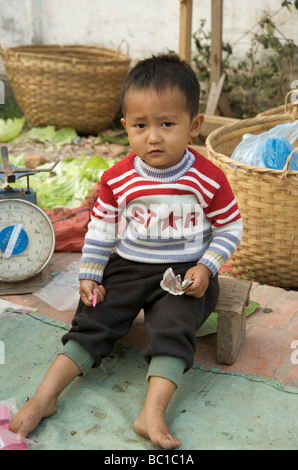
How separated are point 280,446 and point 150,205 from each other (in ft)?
3.00

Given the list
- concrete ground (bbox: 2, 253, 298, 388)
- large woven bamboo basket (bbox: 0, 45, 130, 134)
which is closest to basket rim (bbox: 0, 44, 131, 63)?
large woven bamboo basket (bbox: 0, 45, 130, 134)

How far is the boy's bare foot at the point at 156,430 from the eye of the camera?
5.64ft

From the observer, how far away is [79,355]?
6.64ft

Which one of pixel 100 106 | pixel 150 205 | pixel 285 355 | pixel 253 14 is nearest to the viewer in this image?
pixel 150 205

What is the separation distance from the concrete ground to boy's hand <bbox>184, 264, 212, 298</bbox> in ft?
1.34

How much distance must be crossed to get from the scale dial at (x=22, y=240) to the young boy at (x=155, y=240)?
1.88 feet

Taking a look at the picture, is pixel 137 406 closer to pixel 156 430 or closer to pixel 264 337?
pixel 156 430

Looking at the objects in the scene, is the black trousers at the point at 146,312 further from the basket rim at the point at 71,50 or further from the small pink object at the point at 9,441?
the basket rim at the point at 71,50

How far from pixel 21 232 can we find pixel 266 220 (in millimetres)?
1174

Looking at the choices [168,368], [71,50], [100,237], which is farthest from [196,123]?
[71,50]

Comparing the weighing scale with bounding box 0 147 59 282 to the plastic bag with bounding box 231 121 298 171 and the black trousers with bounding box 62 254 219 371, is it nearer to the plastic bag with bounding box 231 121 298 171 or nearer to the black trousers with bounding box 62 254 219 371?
the black trousers with bounding box 62 254 219 371
